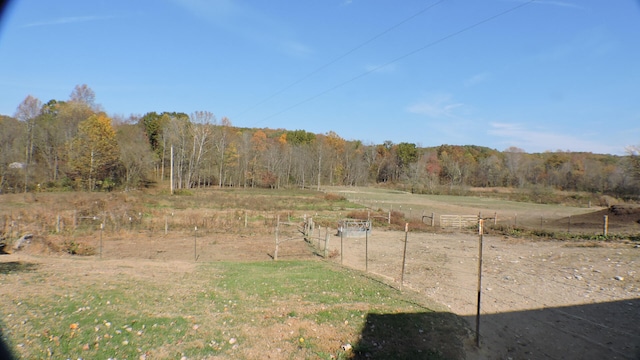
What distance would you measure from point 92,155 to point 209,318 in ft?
176

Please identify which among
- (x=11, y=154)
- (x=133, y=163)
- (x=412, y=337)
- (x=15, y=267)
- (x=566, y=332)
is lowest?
(x=566, y=332)

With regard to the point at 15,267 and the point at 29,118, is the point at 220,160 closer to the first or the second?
the point at 29,118

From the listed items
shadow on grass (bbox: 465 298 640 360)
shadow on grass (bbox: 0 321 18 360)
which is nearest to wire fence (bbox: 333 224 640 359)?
shadow on grass (bbox: 465 298 640 360)

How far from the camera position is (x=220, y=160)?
7931 cm

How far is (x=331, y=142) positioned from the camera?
121m

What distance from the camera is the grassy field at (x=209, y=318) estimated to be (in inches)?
233

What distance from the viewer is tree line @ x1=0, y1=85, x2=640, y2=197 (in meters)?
52.2

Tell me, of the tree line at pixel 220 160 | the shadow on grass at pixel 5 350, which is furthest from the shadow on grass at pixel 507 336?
the tree line at pixel 220 160

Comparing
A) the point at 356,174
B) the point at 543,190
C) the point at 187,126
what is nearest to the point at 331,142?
the point at 356,174

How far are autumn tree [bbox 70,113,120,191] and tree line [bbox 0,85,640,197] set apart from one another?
0.14 m

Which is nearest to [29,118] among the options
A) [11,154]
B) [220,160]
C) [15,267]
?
[11,154]

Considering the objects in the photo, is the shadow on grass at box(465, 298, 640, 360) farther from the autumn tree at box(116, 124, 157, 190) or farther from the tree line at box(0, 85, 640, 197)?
the autumn tree at box(116, 124, 157, 190)

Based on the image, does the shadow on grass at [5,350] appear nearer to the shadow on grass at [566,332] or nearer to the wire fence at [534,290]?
the shadow on grass at [566,332]

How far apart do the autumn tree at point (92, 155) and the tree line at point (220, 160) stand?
142 mm
